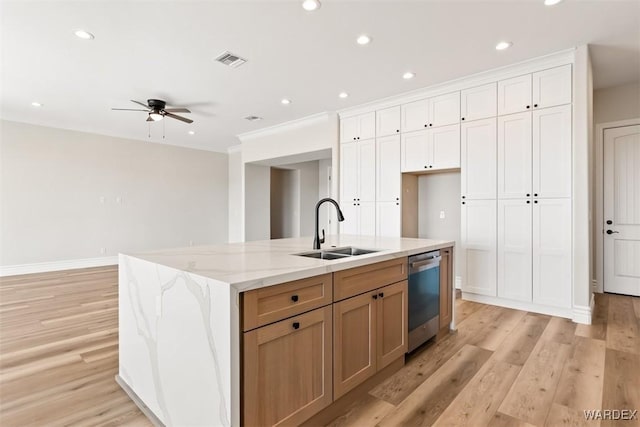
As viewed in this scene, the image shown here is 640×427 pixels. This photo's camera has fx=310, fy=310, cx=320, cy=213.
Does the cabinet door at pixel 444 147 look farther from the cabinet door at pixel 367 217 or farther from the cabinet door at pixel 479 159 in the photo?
the cabinet door at pixel 367 217

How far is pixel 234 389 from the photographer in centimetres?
121

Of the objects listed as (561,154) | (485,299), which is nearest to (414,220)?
(485,299)

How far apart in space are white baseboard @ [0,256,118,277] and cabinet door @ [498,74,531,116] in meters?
7.52

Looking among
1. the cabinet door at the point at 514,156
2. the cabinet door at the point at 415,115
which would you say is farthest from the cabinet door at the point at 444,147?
the cabinet door at the point at 514,156

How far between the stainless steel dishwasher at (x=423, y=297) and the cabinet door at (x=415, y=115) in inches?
95.1

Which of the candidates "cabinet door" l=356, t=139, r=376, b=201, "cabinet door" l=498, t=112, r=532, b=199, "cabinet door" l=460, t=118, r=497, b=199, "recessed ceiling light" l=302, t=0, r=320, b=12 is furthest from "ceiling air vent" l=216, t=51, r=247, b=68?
"cabinet door" l=498, t=112, r=532, b=199

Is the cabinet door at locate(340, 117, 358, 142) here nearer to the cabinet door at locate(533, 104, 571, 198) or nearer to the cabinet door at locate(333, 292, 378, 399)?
the cabinet door at locate(533, 104, 571, 198)

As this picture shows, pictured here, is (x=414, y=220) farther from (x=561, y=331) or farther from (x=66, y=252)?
(x=66, y=252)

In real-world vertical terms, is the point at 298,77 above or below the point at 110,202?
above

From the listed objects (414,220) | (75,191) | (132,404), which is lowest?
(132,404)

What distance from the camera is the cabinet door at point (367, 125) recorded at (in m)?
4.93

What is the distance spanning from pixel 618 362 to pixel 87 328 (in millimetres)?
4566

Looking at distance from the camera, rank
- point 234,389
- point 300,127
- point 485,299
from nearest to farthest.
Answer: point 234,389 < point 485,299 < point 300,127

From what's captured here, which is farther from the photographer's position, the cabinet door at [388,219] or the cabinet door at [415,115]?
the cabinet door at [388,219]
